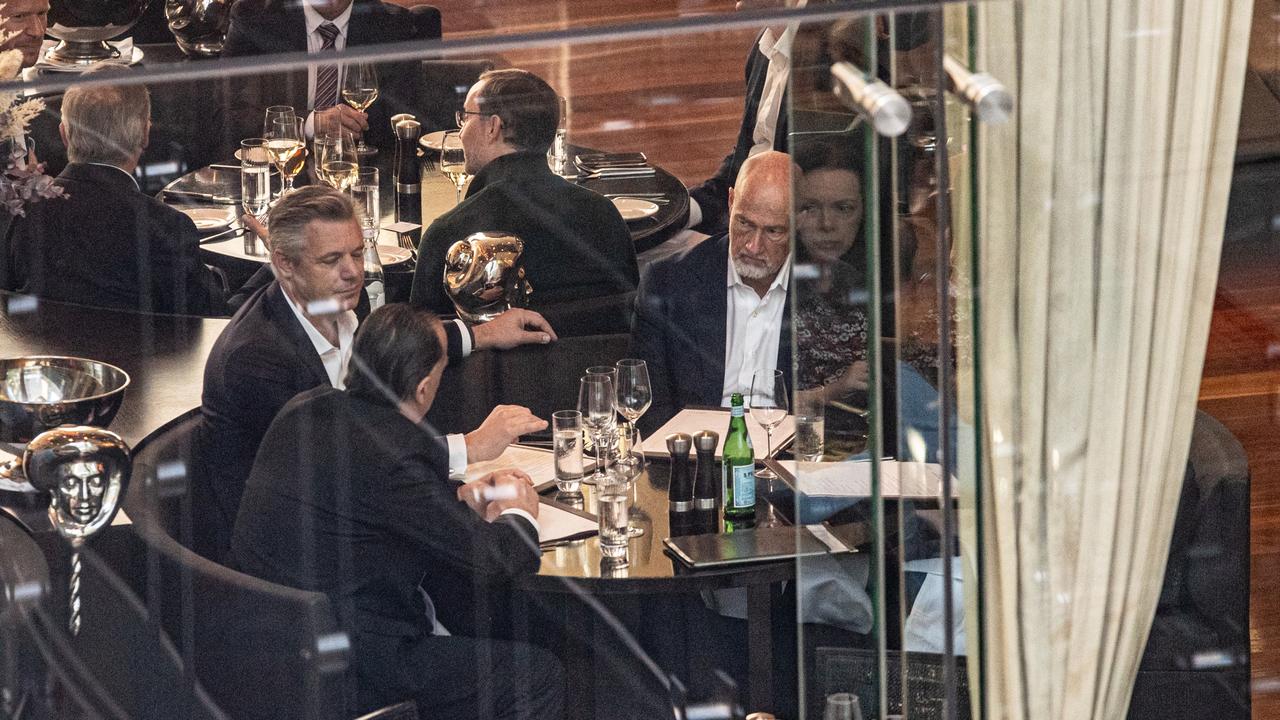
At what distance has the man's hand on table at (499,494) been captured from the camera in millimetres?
1593

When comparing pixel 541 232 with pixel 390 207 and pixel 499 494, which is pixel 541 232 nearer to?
pixel 390 207

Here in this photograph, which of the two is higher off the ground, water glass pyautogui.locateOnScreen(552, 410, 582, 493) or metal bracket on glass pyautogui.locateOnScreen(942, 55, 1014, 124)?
metal bracket on glass pyautogui.locateOnScreen(942, 55, 1014, 124)

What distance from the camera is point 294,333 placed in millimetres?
1393

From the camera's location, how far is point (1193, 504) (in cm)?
84

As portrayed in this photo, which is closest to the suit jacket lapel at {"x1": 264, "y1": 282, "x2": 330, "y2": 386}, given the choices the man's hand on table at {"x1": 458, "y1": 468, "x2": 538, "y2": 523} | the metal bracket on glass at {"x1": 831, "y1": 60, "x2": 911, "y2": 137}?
the man's hand on table at {"x1": 458, "y1": 468, "x2": 538, "y2": 523}

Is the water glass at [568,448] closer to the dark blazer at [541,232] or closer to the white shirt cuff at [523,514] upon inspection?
the white shirt cuff at [523,514]

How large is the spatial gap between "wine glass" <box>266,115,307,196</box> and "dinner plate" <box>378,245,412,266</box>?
184 millimetres

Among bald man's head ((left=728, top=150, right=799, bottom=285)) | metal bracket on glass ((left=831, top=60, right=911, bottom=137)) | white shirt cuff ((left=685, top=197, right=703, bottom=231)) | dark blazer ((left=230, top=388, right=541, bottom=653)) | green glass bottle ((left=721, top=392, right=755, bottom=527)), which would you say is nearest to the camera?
metal bracket on glass ((left=831, top=60, right=911, bottom=137))

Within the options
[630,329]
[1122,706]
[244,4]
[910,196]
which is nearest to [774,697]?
[1122,706]

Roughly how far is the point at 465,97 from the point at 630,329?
0.47m

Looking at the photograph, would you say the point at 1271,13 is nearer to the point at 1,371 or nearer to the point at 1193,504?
the point at 1193,504

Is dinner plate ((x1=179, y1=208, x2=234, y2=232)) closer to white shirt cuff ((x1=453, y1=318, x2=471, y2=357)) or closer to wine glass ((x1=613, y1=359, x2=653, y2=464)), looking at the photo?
white shirt cuff ((x1=453, y1=318, x2=471, y2=357))

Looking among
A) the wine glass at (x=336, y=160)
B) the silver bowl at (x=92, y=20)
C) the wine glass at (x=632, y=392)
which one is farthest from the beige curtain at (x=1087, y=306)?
the silver bowl at (x=92, y=20)

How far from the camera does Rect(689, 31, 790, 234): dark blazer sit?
2896 millimetres
